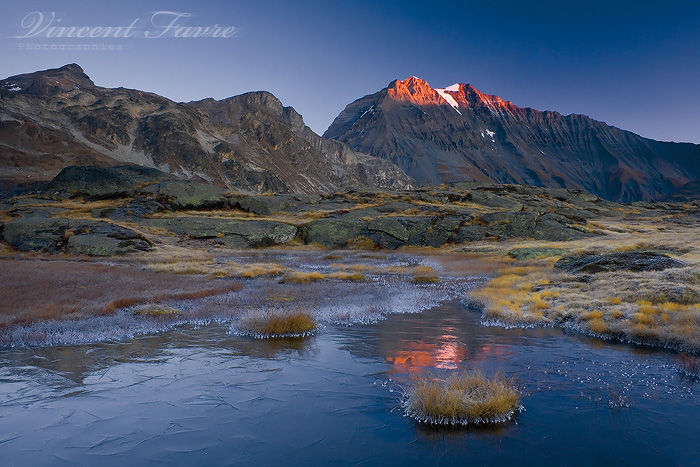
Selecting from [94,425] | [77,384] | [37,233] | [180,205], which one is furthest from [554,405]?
[180,205]

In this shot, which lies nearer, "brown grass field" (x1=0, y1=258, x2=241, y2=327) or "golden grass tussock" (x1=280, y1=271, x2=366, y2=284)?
"brown grass field" (x1=0, y1=258, x2=241, y2=327)

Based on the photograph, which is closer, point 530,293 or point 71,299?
point 71,299

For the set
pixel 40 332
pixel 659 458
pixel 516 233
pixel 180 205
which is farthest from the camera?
pixel 180 205

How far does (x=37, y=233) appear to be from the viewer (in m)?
44.7

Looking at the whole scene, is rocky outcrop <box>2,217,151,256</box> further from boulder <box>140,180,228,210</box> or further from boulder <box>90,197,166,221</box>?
boulder <box>140,180,228,210</box>

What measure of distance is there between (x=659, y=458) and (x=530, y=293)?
15.6 m

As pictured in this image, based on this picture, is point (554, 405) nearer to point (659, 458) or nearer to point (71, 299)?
point (659, 458)

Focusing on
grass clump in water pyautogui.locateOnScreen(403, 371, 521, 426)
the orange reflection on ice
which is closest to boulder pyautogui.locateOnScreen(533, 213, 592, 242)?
the orange reflection on ice

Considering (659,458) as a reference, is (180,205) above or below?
above

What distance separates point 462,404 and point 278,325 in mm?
8020

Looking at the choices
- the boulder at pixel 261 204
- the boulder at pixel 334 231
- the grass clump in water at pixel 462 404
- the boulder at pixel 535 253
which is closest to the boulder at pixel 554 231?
the boulder at pixel 535 253

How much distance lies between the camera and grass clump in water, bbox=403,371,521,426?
783 centimetres

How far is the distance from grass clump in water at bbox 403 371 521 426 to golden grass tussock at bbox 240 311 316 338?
22.6ft

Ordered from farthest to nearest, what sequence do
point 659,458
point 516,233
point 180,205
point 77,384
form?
point 180,205, point 516,233, point 77,384, point 659,458
